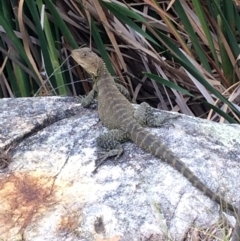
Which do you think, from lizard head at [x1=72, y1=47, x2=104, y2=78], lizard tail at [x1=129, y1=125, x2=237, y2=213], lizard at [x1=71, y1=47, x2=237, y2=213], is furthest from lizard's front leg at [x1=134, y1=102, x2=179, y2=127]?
Result: lizard head at [x1=72, y1=47, x2=104, y2=78]

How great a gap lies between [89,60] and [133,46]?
42 cm

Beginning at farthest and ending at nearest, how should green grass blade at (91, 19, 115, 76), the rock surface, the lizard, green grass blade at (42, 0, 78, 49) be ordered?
green grass blade at (91, 19, 115, 76) < green grass blade at (42, 0, 78, 49) < the lizard < the rock surface

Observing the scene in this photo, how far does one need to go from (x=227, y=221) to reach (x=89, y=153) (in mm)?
997

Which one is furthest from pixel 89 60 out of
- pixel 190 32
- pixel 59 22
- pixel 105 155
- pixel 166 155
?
pixel 166 155

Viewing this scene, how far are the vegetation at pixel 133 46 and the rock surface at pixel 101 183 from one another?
32.4 inches

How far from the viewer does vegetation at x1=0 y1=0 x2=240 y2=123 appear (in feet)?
15.8

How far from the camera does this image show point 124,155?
3.81 m

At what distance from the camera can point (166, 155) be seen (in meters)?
3.57

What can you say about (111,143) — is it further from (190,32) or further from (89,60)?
(190,32)

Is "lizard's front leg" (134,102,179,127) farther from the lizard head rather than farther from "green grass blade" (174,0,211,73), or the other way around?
"green grass blade" (174,0,211,73)

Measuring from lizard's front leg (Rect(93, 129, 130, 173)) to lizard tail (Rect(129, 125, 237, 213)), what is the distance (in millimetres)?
79

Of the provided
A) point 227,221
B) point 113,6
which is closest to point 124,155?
point 227,221

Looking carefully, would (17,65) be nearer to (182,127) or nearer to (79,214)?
(182,127)

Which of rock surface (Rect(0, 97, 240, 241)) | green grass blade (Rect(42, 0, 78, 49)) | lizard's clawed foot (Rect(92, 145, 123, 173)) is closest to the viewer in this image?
rock surface (Rect(0, 97, 240, 241))
